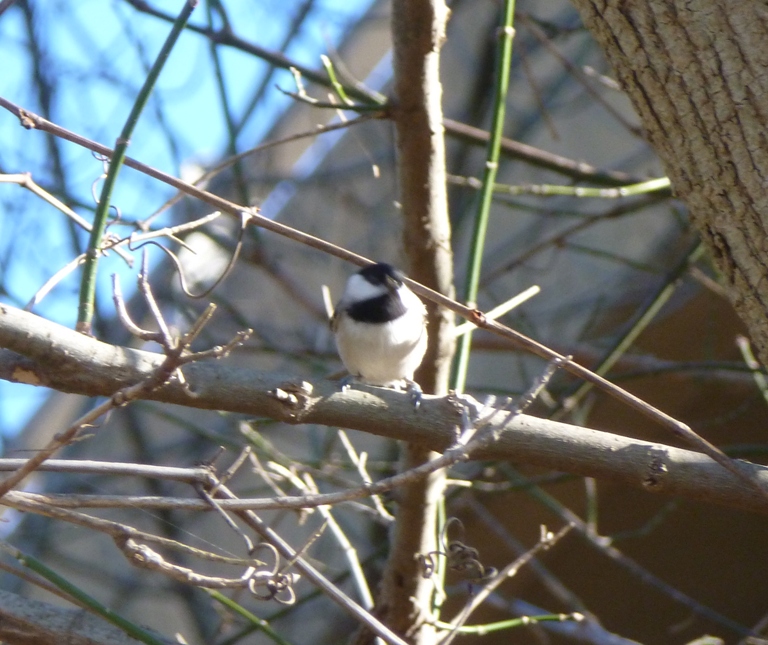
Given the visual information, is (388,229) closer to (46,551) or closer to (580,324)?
(580,324)

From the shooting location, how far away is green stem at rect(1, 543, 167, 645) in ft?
4.49

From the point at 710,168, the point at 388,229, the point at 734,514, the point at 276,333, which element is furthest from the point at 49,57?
the point at 734,514

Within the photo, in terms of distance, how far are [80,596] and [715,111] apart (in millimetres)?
1381

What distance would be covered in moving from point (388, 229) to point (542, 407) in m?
2.20

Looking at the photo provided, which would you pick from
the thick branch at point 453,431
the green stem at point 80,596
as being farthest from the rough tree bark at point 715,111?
the green stem at point 80,596

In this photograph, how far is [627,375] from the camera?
3.09 meters

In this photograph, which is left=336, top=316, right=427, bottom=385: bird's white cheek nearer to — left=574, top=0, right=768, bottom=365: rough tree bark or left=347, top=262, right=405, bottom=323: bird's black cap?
left=347, top=262, right=405, bottom=323: bird's black cap

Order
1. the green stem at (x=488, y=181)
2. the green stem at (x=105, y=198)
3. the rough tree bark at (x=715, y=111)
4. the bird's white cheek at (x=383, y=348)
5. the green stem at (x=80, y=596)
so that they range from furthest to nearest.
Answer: the bird's white cheek at (x=383, y=348) → the green stem at (x=488, y=181) → the rough tree bark at (x=715, y=111) → the green stem at (x=105, y=198) → the green stem at (x=80, y=596)

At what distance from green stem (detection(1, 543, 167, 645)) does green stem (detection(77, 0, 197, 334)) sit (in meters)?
0.36

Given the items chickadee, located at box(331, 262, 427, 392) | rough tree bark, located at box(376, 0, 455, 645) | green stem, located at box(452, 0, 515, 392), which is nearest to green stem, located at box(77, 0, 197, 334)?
rough tree bark, located at box(376, 0, 455, 645)

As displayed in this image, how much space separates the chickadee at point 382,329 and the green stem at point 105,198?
1270mm

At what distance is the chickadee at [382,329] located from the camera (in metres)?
2.76

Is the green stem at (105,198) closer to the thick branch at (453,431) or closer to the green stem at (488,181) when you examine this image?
the thick branch at (453,431)

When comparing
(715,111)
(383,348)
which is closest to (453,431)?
(715,111)
